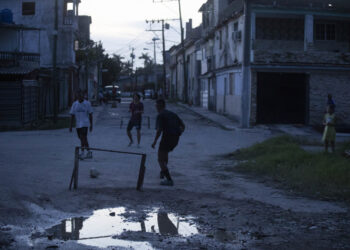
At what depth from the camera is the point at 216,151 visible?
16594 mm

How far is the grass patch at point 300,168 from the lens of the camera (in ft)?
32.9

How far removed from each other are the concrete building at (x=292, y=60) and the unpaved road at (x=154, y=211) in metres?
13.5

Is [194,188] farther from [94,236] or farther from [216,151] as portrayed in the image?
[216,151]

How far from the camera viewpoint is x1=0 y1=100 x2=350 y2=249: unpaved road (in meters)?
6.34

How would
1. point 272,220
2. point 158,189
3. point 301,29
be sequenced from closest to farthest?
point 272,220, point 158,189, point 301,29

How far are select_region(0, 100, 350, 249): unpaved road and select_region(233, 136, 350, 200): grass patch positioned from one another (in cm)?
62

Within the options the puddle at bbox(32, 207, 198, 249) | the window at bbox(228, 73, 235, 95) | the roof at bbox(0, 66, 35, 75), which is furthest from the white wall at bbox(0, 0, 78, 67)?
the puddle at bbox(32, 207, 198, 249)

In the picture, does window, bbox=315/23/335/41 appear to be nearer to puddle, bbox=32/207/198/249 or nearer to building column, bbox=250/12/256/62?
building column, bbox=250/12/256/62

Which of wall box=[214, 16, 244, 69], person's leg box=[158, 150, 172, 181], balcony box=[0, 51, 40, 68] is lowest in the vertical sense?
person's leg box=[158, 150, 172, 181]

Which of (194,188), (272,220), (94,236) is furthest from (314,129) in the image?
(94,236)

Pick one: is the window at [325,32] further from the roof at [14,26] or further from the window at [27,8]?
the window at [27,8]

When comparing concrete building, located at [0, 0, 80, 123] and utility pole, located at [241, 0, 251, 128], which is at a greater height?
concrete building, located at [0, 0, 80, 123]

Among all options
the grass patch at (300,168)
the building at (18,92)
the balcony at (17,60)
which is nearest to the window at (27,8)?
the balcony at (17,60)

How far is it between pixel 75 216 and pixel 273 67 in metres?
20.1
